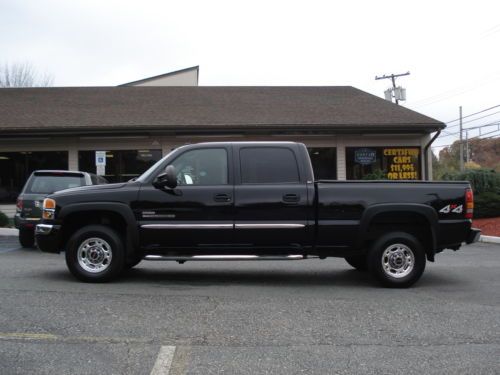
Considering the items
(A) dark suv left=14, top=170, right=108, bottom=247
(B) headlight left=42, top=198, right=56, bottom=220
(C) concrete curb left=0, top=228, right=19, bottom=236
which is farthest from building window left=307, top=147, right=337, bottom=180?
(B) headlight left=42, top=198, right=56, bottom=220

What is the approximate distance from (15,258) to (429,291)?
7.18m

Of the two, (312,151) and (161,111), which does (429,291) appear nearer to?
(312,151)

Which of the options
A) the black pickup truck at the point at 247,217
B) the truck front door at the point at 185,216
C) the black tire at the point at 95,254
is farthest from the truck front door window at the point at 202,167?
the black tire at the point at 95,254

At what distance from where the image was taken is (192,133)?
17812mm

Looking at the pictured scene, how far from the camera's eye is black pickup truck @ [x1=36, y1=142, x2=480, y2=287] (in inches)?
266

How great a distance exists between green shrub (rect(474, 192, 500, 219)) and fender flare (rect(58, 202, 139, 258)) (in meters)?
11.8

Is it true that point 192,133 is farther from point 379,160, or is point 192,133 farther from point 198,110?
point 379,160

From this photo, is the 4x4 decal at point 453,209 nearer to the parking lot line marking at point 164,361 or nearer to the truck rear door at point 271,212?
the truck rear door at point 271,212

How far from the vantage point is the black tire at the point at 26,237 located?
10829mm

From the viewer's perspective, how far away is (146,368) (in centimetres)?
395

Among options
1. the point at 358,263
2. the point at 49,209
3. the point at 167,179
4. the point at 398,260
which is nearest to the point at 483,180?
the point at 358,263

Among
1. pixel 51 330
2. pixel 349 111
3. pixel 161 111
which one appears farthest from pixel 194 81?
pixel 51 330

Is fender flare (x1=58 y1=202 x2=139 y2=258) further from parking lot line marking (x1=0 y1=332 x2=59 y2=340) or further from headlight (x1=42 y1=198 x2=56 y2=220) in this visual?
parking lot line marking (x1=0 y1=332 x2=59 y2=340)

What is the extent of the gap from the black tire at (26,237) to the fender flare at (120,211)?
459 cm
